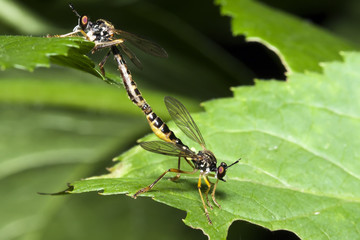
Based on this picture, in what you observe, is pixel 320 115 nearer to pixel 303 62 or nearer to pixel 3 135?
pixel 303 62

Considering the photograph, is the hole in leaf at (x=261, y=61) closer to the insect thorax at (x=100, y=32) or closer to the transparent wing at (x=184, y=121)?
the transparent wing at (x=184, y=121)

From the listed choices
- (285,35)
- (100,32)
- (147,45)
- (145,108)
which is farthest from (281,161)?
(285,35)

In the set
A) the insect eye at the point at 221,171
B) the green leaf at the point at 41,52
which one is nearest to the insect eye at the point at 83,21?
the green leaf at the point at 41,52

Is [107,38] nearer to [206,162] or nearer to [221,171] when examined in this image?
[206,162]

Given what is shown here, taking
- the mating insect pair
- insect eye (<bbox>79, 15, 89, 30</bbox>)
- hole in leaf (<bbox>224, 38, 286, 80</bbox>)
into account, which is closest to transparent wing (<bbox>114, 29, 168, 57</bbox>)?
the mating insect pair

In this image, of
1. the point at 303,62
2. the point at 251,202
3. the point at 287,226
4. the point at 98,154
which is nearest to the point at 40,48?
the point at 251,202
